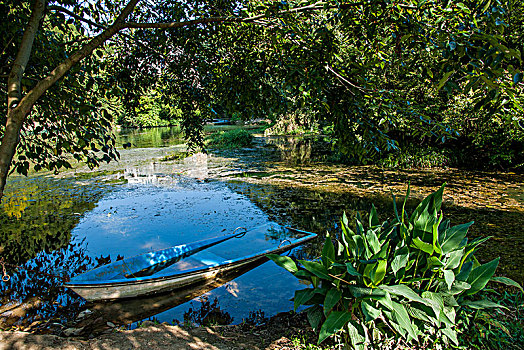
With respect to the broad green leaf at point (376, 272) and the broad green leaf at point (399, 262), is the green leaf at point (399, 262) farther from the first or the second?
the broad green leaf at point (376, 272)

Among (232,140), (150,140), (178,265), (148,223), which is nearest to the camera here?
(178,265)

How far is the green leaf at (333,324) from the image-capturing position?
8.30 ft

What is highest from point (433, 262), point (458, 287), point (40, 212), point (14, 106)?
point (14, 106)

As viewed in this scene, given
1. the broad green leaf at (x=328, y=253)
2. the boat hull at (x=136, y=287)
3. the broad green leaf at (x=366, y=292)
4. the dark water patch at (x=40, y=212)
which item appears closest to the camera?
the broad green leaf at (x=366, y=292)

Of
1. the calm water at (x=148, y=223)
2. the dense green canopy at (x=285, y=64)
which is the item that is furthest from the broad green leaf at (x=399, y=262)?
the calm water at (x=148, y=223)

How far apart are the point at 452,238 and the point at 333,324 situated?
1.40 meters

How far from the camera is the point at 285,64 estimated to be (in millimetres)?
3193

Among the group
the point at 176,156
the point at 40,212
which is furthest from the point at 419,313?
the point at 176,156

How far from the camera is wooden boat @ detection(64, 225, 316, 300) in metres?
4.64

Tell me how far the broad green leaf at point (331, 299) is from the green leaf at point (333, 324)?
0.06m

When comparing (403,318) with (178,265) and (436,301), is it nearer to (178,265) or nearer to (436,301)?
(436,301)

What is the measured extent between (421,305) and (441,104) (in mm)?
11023

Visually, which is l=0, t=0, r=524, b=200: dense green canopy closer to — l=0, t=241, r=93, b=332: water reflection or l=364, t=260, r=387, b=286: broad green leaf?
l=364, t=260, r=387, b=286: broad green leaf

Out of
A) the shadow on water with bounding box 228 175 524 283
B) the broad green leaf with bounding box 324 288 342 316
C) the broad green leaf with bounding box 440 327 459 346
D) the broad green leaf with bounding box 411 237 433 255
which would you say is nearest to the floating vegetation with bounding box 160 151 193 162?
the shadow on water with bounding box 228 175 524 283
